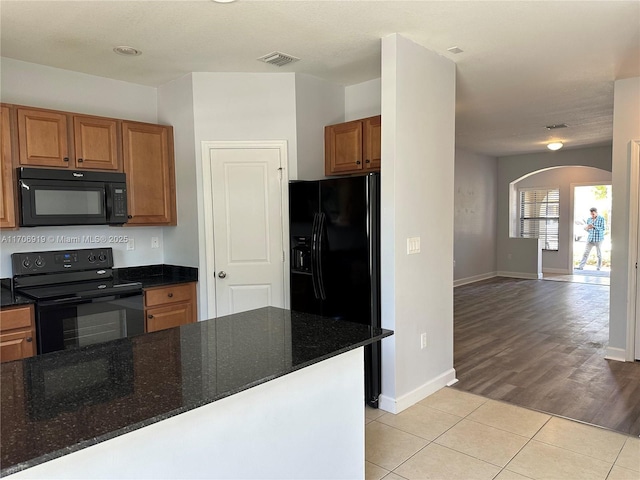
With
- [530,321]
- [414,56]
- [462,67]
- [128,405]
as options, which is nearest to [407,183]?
[414,56]

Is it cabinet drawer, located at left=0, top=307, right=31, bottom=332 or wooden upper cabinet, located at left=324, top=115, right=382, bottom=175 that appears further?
wooden upper cabinet, located at left=324, top=115, right=382, bottom=175

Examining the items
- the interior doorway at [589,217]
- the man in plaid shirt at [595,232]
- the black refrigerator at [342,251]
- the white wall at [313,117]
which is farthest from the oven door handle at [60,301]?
the man in plaid shirt at [595,232]

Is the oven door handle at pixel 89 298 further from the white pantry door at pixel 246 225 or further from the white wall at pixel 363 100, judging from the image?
the white wall at pixel 363 100

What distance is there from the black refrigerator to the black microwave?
1.43 metres

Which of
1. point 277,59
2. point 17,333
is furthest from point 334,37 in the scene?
point 17,333

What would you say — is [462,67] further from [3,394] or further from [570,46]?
[3,394]

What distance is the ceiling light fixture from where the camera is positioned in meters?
3.18

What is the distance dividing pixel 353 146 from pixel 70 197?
2.26 meters

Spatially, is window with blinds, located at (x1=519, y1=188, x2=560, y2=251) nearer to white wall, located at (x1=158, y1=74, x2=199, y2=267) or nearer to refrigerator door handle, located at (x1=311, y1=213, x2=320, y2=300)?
refrigerator door handle, located at (x1=311, y1=213, x2=320, y2=300)

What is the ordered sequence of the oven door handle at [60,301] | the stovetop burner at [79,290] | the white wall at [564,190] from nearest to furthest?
the oven door handle at [60,301], the stovetop burner at [79,290], the white wall at [564,190]

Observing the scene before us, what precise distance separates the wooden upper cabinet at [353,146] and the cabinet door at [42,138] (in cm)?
210

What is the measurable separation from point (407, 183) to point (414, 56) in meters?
0.89

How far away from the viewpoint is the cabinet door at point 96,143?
346 cm

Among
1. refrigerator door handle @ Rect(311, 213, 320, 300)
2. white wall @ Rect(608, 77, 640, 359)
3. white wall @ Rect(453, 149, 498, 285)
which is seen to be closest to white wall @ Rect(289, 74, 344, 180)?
refrigerator door handle @ Rect(311, 213, 320, 300)
